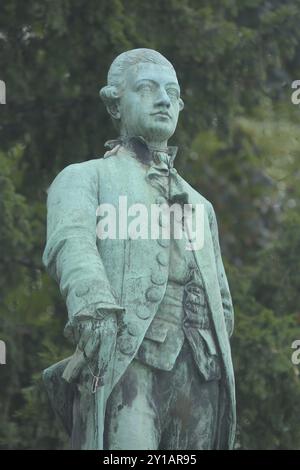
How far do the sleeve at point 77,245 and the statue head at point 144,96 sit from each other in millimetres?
358

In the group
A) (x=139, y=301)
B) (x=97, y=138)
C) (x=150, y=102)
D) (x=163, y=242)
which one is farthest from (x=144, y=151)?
(x=97, y=138)

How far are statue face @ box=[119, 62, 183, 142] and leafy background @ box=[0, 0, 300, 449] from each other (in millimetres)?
5310

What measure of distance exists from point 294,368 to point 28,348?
7.02 ft

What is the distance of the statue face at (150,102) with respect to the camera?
36.2ft

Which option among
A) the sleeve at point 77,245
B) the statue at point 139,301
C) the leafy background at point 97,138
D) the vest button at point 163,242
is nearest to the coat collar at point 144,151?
the statue at point 139,301

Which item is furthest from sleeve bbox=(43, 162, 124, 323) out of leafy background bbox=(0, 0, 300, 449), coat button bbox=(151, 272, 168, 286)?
leafy background bbox=(0, 0, 300, 449)

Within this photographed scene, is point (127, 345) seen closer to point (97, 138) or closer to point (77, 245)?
point (77, 245)

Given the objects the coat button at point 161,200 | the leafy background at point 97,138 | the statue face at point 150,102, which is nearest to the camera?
the coat button at point 161,200

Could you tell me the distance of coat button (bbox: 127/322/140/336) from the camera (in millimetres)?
10547

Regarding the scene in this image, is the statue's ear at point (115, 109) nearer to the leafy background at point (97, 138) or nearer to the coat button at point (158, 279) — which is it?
the coat button at point (158, 279)

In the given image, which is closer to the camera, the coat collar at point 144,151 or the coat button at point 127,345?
A: the coat button at point 127,345

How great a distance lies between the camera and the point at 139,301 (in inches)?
418

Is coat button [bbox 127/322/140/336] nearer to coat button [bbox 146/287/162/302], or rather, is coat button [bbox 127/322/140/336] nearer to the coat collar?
coat button [bbox 146/287/162/302]

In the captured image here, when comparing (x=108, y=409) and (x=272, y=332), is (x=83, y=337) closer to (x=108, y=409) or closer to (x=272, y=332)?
(x=108, y=409)
